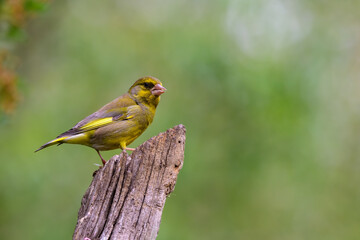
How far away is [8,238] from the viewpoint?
9969 millimetres

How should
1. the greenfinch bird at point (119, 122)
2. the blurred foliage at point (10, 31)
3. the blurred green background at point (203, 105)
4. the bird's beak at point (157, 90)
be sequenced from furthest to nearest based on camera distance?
the blurred green background at point (203, 105) → the bird's beak at point (157, 90) → the greenfinch bird at point (119, 122) → the blurred foliage at point (10, 31)

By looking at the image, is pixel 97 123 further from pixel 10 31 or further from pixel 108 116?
pixel 10 31

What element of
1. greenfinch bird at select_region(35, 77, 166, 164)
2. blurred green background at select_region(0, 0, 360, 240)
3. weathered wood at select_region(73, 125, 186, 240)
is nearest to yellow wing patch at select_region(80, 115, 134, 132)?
greenfinch bird at select_region(35, 77, 166, 164)

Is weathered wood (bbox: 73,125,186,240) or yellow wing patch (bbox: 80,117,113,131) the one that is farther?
yellow wing patch (bbox: 80,117,113,131)

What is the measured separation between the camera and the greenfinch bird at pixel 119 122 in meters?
6.03

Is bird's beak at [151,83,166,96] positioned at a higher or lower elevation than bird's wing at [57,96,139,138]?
higher

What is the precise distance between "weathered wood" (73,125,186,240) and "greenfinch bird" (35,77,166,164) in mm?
1624

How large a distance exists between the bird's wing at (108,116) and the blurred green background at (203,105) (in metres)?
2.42

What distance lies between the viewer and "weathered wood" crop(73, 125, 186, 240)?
4102 mm

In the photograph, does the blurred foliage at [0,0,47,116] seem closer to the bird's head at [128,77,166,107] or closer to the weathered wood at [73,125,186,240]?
the bird's head at [128,77,166,107]

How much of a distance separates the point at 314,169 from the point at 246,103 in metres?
1.82

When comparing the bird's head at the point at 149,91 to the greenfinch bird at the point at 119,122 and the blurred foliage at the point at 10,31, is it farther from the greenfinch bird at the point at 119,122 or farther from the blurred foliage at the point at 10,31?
the blurred foliage at the point at 10,31

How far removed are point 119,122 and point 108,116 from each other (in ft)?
0.63

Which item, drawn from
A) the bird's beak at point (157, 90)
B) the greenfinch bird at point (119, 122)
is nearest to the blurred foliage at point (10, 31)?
the greenfinch bird at point (119, 122)
